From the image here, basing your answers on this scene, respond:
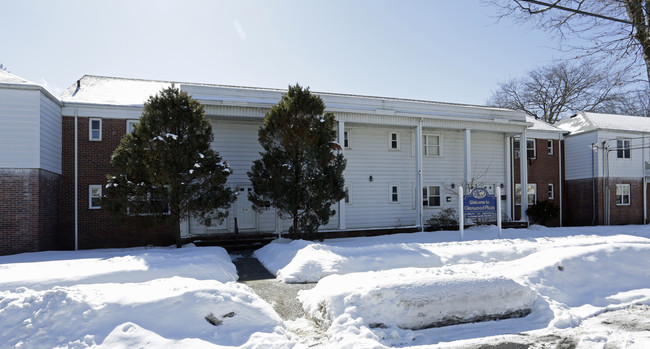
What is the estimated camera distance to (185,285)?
6.02 metres

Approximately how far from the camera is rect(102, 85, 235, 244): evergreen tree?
12344mm

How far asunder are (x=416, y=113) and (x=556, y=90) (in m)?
25.6

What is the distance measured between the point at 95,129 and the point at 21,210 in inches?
153

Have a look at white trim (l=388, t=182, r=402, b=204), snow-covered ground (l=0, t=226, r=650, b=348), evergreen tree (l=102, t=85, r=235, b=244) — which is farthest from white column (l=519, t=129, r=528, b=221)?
evergreen tree (l=102, t=85, r=235, b=244)

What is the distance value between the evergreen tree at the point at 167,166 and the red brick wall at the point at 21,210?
2.29m

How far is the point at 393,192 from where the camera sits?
1920 centimetres

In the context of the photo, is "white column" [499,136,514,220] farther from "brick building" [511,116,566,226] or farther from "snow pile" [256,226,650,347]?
"snow pile" [256,226,650,347]

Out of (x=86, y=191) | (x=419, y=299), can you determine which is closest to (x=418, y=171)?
(x=419, y=299)

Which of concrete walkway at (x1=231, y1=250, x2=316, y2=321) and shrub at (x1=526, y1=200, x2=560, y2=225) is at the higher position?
shrub at (x1=526, y1=200, x2=560, y2=225)

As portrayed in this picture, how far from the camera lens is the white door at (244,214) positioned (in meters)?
16.6

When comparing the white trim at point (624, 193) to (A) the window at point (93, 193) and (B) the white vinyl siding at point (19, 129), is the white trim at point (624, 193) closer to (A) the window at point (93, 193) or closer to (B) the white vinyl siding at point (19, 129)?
(A) the window at point (93, 193)

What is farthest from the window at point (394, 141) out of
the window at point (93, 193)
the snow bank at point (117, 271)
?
the window at point (93, 193)

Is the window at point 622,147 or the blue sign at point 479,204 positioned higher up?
the window at point 622,147

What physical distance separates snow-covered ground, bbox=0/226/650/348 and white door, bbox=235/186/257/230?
7.31 meters
